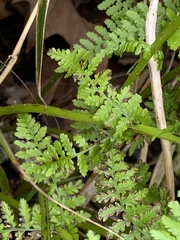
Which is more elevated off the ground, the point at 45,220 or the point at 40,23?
the point at 40,23

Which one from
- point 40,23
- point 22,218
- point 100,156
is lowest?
point 22,218

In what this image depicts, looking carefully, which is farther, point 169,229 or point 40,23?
point 40,23

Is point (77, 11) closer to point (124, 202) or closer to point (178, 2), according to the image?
point (178, 2)

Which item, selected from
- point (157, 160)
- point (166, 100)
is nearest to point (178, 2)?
point (166, 100)

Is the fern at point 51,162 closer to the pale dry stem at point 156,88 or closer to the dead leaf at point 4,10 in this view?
the pale dry stem at point 156,88

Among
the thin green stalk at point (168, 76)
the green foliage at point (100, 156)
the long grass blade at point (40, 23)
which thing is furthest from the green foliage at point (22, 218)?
the thin green stalk at point (168, 76)

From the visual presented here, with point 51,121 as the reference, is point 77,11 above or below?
above

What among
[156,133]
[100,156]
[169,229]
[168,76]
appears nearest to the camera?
[169,229]

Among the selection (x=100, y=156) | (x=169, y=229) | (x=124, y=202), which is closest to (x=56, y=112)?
(x=100, y=156)

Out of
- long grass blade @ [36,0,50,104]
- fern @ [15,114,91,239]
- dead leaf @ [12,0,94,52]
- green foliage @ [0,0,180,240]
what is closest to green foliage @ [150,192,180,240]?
green foliage @ [0,0,180,240]

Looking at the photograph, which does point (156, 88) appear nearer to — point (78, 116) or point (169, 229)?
point (78, 116)

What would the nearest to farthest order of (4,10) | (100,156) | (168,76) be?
(100,156)
(168,76)
(4,10)
